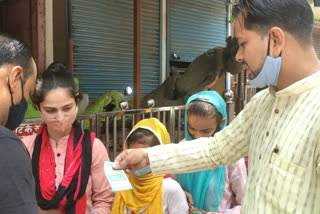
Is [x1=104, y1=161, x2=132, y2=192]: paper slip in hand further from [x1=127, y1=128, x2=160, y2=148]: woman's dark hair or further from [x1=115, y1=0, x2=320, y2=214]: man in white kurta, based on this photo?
[x1=127, y1=128, x2=160, y2=148]: woman's dark hair

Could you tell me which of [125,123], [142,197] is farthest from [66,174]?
[125,123]

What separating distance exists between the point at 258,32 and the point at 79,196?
153 centimetres

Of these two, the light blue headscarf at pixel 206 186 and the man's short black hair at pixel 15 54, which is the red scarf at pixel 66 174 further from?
the man's short black hair at pixel 15 54

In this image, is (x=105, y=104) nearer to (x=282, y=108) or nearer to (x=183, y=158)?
(x=183, y=158)

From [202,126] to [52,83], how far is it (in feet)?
3.73

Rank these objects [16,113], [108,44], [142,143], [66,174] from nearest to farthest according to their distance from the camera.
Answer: [16,113] < [66,174] < [142,143] < [108,44]

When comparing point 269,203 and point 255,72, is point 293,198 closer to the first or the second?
point 269,203

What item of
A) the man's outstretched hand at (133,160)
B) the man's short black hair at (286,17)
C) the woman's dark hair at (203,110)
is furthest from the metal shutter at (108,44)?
the man's short black hair at (286,17)

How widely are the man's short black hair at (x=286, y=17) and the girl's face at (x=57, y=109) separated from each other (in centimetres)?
144

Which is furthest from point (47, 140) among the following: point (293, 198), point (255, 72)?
point (293, 198)

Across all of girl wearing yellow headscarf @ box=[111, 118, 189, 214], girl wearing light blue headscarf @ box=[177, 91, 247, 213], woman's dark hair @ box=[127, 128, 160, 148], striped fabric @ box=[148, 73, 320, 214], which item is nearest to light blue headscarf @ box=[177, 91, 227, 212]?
girl wearing light blue headscarf @ box=[177, 91, 247, 213]

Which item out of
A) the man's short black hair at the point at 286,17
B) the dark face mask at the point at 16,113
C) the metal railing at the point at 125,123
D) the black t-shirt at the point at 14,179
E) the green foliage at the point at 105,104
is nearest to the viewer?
the black t-shirt at the point at 14,179

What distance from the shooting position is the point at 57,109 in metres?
2.09

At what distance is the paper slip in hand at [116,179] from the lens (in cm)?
143
